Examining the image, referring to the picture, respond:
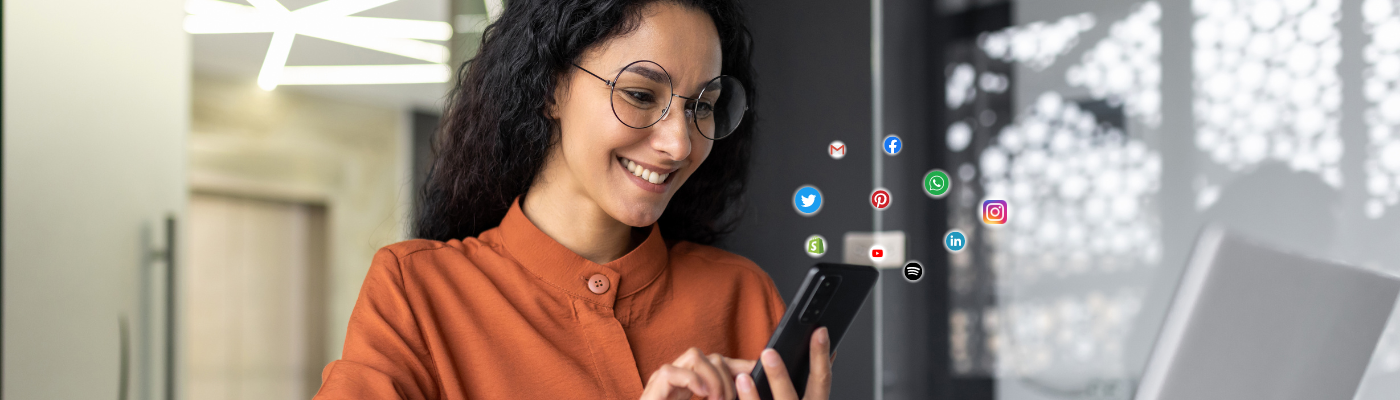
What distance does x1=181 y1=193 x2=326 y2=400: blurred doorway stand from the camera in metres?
5.05

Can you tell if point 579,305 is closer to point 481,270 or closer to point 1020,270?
point 481,270

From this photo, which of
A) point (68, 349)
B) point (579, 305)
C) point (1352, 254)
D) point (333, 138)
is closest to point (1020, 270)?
point (1352, 254)

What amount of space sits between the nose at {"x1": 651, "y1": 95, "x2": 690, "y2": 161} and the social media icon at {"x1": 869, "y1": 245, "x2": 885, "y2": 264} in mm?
1017

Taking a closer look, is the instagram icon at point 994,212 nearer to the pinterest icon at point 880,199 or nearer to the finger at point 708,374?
the pinterest icon at point 880,199

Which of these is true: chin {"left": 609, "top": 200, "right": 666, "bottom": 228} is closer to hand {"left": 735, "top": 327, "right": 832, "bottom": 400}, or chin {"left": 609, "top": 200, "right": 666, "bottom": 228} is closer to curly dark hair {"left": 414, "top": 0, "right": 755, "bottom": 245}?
curly dark hair {"left": 414, "top": 0, "right": 755, "bottom": 245}

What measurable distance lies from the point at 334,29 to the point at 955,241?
2.94 meters

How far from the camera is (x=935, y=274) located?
75.6 inches

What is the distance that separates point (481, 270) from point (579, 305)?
126mm

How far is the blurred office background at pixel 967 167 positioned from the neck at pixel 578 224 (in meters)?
0.62

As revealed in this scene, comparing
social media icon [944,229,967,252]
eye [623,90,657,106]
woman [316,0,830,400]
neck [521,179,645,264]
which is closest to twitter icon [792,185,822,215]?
social media icon [944,229,967,252]

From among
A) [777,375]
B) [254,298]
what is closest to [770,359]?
[777,375]

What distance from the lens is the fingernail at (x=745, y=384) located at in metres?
0.83

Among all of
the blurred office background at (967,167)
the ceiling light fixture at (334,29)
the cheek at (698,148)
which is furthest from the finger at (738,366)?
the ceiling light fixture at (334,29)

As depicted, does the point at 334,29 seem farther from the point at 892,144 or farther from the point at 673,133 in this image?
the point at 673,133
